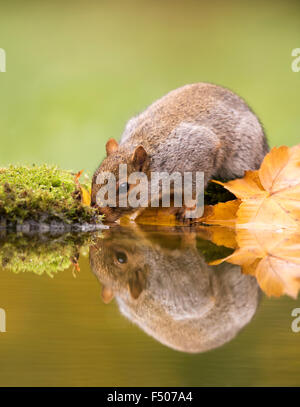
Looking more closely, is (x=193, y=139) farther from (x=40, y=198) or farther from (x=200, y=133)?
(x=40, y=198)

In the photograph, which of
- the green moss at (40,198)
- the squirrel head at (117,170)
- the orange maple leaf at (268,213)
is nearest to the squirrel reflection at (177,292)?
the orange maple leaf at (268,213)

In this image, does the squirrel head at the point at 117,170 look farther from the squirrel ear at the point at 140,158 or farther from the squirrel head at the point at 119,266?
the squirrel head at the point at 119,266

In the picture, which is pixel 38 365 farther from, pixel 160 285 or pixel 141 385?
pixel 160 285

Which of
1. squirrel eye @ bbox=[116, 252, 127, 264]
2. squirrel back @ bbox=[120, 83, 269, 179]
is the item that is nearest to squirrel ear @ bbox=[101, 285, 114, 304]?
squirrel eye @ bbox=[116, 252, 127, 264]

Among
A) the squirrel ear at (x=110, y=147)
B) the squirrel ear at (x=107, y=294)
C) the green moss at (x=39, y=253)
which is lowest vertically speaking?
the green moss at (x=39, y=253)

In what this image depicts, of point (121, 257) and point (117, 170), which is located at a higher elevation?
point (117, 170)

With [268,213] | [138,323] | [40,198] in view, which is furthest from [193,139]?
[138,323]

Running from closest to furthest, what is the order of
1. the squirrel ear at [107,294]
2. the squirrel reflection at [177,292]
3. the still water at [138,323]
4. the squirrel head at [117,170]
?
the still water at [138,323], the squirrel reflection at [177,292], the squirrel ear at [107,294], the squirrel head at [117,170]

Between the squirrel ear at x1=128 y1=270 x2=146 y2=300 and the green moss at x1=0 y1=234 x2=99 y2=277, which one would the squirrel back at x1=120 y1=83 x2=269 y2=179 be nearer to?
the green moss at x1=0 y1=234 x2=99 y2=277
